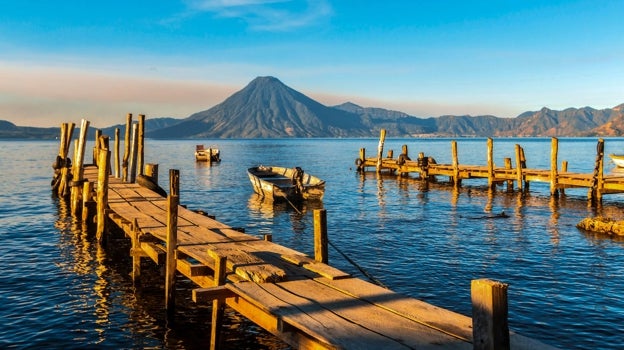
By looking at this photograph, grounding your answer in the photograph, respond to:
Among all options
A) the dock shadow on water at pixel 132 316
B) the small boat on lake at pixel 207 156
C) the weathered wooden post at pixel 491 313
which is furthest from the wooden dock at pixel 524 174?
the small boat on lake at pixel 207 156

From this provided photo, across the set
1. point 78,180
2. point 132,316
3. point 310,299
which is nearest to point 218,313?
point 310,299

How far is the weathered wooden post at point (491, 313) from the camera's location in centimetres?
488

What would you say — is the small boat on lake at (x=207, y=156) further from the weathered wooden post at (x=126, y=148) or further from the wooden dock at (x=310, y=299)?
the wooden dock at (x=310, y=299)

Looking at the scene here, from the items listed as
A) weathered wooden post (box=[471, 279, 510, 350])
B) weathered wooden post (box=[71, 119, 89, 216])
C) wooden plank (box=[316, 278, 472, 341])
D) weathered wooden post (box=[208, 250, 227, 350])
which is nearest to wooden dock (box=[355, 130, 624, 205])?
wooden plank (box=[316, 278, 472, 341])

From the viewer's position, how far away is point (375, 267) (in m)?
16.8

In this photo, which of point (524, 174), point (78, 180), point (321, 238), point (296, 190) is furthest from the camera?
point (524, 174)

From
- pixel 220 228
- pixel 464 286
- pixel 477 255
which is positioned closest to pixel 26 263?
pixel 220 228

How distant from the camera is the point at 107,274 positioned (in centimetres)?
1603

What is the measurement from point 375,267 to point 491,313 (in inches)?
474

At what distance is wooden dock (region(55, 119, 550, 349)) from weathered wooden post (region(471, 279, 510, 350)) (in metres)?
0.01

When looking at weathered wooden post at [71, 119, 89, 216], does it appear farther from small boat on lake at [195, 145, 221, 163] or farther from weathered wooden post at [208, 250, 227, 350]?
small boat on lake at [195, 145, 221, 163]

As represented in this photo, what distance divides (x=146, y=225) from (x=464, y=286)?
9.77m

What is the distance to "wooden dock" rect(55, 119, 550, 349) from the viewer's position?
19.5 feet

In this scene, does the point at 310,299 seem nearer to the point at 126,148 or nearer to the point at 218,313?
the point at 218,313
